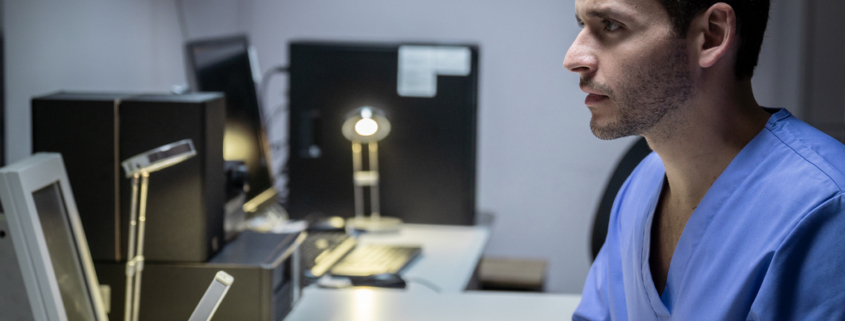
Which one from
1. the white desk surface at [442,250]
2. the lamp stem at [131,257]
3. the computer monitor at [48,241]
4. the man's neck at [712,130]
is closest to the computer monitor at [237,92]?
the white desk surface at [442,250]

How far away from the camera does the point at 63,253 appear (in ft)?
2.96

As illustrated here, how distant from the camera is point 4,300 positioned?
2.81ft

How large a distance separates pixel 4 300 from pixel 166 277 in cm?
29

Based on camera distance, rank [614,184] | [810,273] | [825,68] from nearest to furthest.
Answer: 1. [810,273]
2. [614,184]
3. [825,68]

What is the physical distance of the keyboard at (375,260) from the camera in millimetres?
1578

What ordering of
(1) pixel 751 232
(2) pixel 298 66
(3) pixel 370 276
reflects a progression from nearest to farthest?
(1) pixel 751 232 < (3) pixel 370 276 < (2) pixel 298 66

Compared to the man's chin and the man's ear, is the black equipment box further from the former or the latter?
the man's ear

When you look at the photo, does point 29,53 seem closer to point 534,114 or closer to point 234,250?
point 234,250

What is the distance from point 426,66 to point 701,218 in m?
1.24

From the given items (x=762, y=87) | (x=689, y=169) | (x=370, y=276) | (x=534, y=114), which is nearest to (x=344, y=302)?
(x=370, y=276)

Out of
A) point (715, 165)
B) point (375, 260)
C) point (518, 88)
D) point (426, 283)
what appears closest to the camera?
point (715, 165)

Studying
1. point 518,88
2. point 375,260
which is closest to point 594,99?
point 375,260

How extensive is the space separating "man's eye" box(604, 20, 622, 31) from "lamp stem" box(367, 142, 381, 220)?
1.17 m

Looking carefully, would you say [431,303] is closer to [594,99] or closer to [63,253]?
[594,99]
